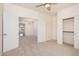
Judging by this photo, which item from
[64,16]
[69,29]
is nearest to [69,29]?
[69,29]

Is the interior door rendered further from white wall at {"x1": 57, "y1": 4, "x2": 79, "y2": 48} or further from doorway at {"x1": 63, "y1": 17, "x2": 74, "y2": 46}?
white wall at {"x1": 57, "y1": 4, "x2": 79, "y2": 48}

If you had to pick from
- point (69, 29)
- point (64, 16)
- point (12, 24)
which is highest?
point (64, 16)

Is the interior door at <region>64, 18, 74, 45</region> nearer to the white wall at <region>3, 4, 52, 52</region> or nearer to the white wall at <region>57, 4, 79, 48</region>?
the white wall at <region>57, 4, 79, 48</region>

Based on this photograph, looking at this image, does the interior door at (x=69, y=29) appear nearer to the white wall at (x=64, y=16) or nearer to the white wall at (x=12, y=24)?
the white wall at (x=64, y=16)

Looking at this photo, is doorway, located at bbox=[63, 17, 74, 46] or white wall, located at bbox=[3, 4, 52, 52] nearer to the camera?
white wall, located at bbox=[3, 4, 52, 52]

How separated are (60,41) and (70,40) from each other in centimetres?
58

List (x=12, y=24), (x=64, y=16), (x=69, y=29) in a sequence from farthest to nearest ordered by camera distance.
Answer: (x=64, y=16)
(x=69, y=29)
(x=12, y=24)

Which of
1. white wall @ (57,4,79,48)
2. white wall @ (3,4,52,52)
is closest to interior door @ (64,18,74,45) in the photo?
white wall @ (57,4,79,48)

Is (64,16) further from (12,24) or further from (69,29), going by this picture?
(12,24)

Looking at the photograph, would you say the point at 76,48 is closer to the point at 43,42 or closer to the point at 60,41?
the point at 60,41

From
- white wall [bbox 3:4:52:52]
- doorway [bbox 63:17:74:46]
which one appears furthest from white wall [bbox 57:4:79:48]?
white wall [bbox 3:4:52:52]

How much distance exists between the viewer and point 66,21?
11.0ft

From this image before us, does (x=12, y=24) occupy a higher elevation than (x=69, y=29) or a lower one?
higher

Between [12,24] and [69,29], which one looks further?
[69,29]
